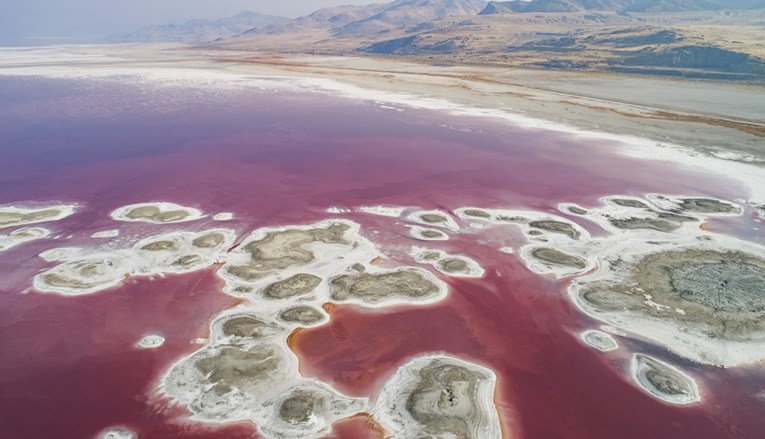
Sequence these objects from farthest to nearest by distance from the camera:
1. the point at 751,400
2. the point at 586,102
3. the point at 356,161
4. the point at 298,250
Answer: the point at 586,102, the point at 356,161, the point at 298,250, the point at 751,400

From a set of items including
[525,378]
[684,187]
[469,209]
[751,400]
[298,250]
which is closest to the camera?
[751,400]

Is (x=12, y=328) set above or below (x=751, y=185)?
below

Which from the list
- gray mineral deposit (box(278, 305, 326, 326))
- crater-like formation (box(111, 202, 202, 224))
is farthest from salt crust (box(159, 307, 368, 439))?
crater-like formation (box(111, 202, 202, 224))

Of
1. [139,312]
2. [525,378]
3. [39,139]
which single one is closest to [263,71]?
[39,139]

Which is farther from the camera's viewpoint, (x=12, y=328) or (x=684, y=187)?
(x=684, y=187)

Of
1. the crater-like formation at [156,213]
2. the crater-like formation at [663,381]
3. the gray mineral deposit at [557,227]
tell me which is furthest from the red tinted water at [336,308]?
the gray mineral deposit at [557,227]

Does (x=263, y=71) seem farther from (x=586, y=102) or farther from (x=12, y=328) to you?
(x=12, y=328)
